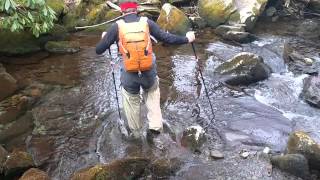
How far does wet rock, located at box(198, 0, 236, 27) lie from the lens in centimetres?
1495

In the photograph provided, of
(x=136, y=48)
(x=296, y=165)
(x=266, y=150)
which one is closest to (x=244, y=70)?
(x=266, y=150)

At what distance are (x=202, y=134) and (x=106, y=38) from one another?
2506 mm

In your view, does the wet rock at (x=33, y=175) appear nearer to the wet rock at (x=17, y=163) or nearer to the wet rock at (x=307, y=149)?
the wet rock at (x=17, y=163)

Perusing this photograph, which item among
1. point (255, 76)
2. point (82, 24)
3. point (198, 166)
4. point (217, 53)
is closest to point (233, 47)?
point (217, 53)

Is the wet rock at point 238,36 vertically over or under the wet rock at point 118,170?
over

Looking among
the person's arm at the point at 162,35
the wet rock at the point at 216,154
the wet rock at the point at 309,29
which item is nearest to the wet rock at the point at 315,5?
the wet rock at the point at 309,29

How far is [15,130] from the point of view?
857cm

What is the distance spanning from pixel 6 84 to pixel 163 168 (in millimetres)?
5114

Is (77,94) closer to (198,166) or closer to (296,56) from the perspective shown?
(198,166)

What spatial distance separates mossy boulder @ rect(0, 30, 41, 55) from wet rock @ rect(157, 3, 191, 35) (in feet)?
13.3

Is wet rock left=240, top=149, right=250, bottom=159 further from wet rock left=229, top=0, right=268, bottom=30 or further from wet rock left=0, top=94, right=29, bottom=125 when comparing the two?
wet rock left=229, top=0, right=268, bottom=30

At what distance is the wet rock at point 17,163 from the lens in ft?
22.1

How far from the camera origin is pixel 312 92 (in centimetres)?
977

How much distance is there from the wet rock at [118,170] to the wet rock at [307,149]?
7.91ft
